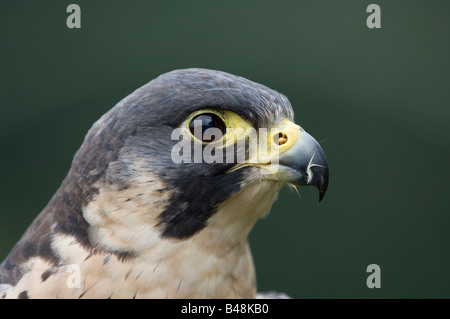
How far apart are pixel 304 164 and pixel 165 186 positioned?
50 centimetres

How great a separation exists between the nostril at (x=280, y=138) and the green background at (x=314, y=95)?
94.5 inches

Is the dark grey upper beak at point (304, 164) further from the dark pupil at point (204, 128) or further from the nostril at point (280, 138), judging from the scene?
the dark pupil at point (204, 128)

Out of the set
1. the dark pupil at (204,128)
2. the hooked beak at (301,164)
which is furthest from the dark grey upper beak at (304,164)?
the dark pupil at (204,128)

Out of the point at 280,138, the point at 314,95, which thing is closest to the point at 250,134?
the point at 280,138

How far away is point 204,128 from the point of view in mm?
2061

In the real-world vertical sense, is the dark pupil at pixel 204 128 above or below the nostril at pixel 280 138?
above

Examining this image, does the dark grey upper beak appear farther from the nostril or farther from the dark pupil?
the dark pupil

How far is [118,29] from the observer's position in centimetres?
453

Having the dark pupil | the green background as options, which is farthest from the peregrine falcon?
the green background

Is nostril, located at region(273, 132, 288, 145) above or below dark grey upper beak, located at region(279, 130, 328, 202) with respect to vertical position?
above

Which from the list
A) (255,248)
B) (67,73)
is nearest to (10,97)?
(67,73)

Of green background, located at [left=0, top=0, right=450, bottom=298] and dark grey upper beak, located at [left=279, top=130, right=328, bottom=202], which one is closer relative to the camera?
dark grey upper beak, located at [left=279, top=130, right=328, bottom=202]

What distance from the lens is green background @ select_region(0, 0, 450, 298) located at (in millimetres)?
4504

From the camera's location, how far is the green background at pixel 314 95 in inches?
177
